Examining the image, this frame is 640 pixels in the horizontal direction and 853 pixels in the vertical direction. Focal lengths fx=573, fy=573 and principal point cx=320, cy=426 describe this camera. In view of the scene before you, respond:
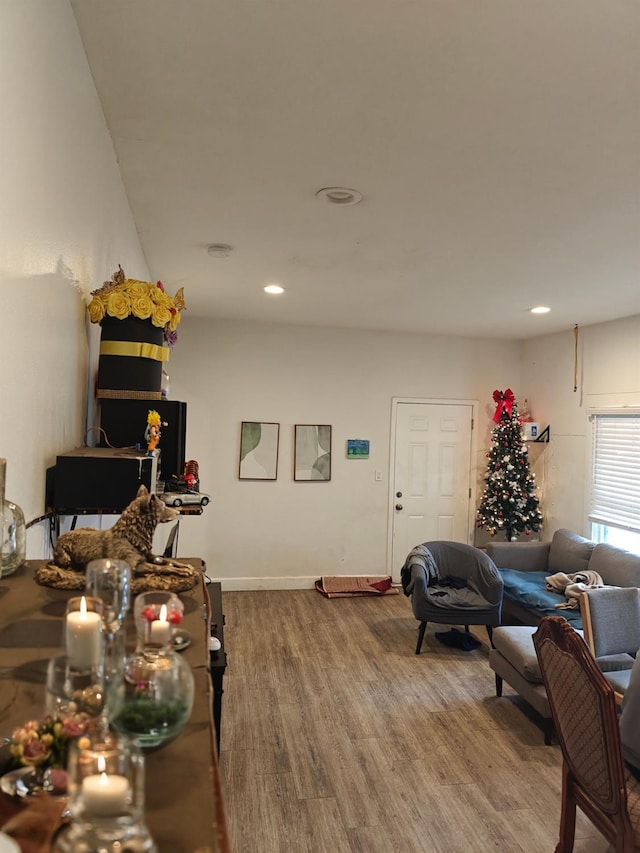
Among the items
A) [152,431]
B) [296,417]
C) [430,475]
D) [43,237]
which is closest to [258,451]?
[296,417]

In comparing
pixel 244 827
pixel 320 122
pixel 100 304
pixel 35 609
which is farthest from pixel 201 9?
pixel 244 827

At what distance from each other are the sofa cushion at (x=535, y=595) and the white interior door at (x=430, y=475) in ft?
4.05

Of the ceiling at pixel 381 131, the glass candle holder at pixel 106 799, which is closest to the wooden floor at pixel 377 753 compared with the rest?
the glass candle holder at pixel 106 799

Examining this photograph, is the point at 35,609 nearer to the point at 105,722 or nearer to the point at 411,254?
the point at 105,722

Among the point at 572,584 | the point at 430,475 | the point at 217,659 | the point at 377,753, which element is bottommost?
the point at 377,753

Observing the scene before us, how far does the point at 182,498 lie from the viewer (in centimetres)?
166

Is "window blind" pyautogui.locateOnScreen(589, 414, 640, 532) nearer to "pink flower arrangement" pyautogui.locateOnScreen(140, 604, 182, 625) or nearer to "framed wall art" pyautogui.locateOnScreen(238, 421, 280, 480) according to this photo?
"framed wall art" pyautogui.locateOnScreen(238, 421, 280, 480)

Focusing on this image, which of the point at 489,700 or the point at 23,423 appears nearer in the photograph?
the point at 23,423

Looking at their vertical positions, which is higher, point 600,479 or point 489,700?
point 600,479

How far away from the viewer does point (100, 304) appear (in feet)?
5.16

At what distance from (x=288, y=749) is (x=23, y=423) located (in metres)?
2.68

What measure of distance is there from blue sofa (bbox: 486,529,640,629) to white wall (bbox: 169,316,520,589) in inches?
57.8

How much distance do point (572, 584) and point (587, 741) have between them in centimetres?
278

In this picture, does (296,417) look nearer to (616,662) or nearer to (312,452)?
(312,452)
